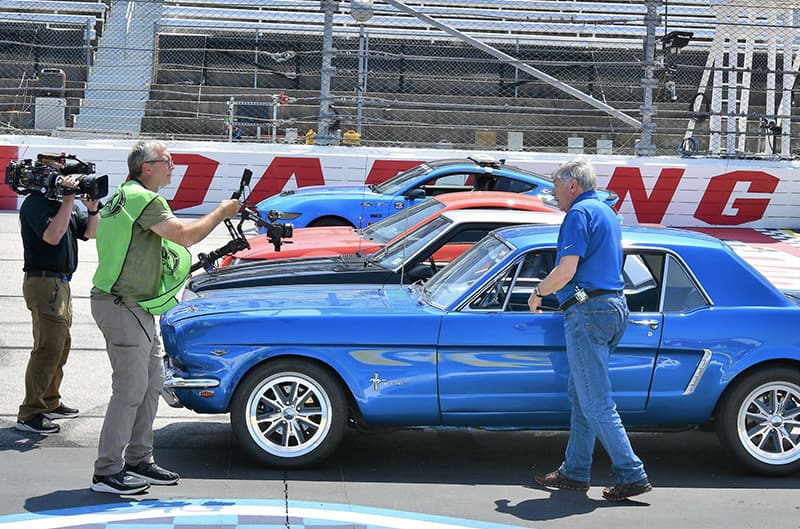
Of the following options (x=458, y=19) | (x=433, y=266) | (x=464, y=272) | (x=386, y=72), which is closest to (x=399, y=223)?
(x=433, y=266)

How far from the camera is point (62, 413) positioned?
7.27 metres

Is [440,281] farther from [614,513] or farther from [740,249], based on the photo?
[740,249]

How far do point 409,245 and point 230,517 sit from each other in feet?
12.6

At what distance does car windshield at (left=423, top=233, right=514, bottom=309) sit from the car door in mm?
172

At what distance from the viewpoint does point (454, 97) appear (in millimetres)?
21531

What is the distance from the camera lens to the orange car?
1000 cm

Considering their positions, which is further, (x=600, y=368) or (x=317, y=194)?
(x=317, y=194)

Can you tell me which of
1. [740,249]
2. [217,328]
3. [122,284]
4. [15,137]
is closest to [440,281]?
[217,328]

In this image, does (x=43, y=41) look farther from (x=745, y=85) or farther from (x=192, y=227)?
(x=192, y=227)

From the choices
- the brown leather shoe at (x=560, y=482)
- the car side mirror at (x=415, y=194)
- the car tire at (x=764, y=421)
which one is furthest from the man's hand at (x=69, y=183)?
the car side mirror at (x=415, y=194)

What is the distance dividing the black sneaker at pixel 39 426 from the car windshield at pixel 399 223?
3876mm

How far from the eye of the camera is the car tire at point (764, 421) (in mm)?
6422

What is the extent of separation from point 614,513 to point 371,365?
4.87 ft

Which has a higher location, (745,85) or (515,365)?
(745,85)
